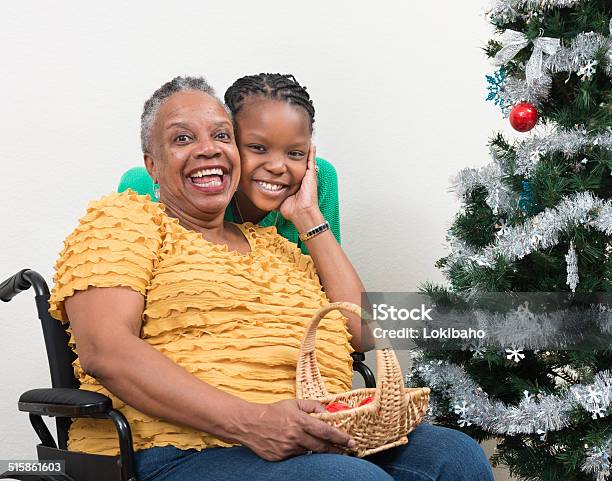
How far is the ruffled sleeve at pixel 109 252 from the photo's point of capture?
146 centimetres

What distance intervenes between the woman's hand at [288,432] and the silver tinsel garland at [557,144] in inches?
35.1

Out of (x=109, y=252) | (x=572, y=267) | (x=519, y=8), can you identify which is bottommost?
(x=109, y=252)

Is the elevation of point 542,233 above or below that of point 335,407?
above

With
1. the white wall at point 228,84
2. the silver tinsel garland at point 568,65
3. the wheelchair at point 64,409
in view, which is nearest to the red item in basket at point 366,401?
the wheelchair at point 64,409

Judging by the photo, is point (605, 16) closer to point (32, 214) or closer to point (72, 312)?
point (72, 312)

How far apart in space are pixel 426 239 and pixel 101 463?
1618 mm

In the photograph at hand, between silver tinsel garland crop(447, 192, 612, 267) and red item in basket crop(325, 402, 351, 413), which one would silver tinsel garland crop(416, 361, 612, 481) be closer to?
silver tinsel garland crop(447, 192, 612, 267)

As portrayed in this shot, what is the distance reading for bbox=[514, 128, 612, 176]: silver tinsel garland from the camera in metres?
1.85

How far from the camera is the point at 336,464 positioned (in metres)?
1.29

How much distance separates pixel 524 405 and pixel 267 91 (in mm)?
946

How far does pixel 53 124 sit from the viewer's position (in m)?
2.36

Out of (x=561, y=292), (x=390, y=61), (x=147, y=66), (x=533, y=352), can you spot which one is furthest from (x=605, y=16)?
(x=147, y=66)

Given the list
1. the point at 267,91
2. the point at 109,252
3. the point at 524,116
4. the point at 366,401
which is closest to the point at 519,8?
the point at 524,116

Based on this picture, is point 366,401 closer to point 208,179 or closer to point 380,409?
point 380,409
